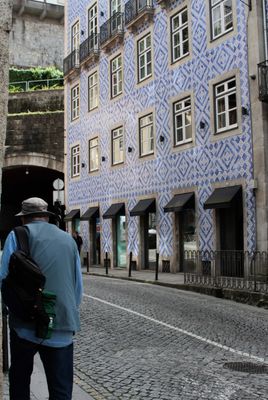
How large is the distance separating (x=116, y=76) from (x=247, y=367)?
20412 mm

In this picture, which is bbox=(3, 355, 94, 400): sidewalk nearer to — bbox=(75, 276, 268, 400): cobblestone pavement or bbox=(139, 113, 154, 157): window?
bbox=(75, 276, 268, 400): cobblestone pavement

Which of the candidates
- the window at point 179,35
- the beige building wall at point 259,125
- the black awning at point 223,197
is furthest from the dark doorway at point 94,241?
the beige building wall at point 259,125

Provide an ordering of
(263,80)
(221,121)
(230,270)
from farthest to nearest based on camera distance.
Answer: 1. (221,121)
2. (263,80)
3. (230,270)

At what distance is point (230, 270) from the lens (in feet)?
46.9

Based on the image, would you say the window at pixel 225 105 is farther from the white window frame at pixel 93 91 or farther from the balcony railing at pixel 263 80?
the white window frame at pixel 93 91

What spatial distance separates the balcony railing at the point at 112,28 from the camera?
24266mm

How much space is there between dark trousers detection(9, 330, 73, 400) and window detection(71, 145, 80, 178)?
25.9 m

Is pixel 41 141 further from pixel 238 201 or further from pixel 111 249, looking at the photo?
pixel 238 201

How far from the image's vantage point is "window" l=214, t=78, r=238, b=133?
17.1 metres

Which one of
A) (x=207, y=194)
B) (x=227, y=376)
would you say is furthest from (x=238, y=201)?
(x=227, y=376)

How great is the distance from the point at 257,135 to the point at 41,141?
18.4 metres

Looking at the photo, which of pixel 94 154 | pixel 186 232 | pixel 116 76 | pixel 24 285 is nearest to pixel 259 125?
pixel 186 232

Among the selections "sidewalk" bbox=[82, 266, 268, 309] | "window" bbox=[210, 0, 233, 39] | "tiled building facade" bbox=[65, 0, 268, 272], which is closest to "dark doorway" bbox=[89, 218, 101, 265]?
"tiled building facade" bbox=[65, 0, 268, 272]

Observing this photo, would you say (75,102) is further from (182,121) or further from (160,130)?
(182,121)
